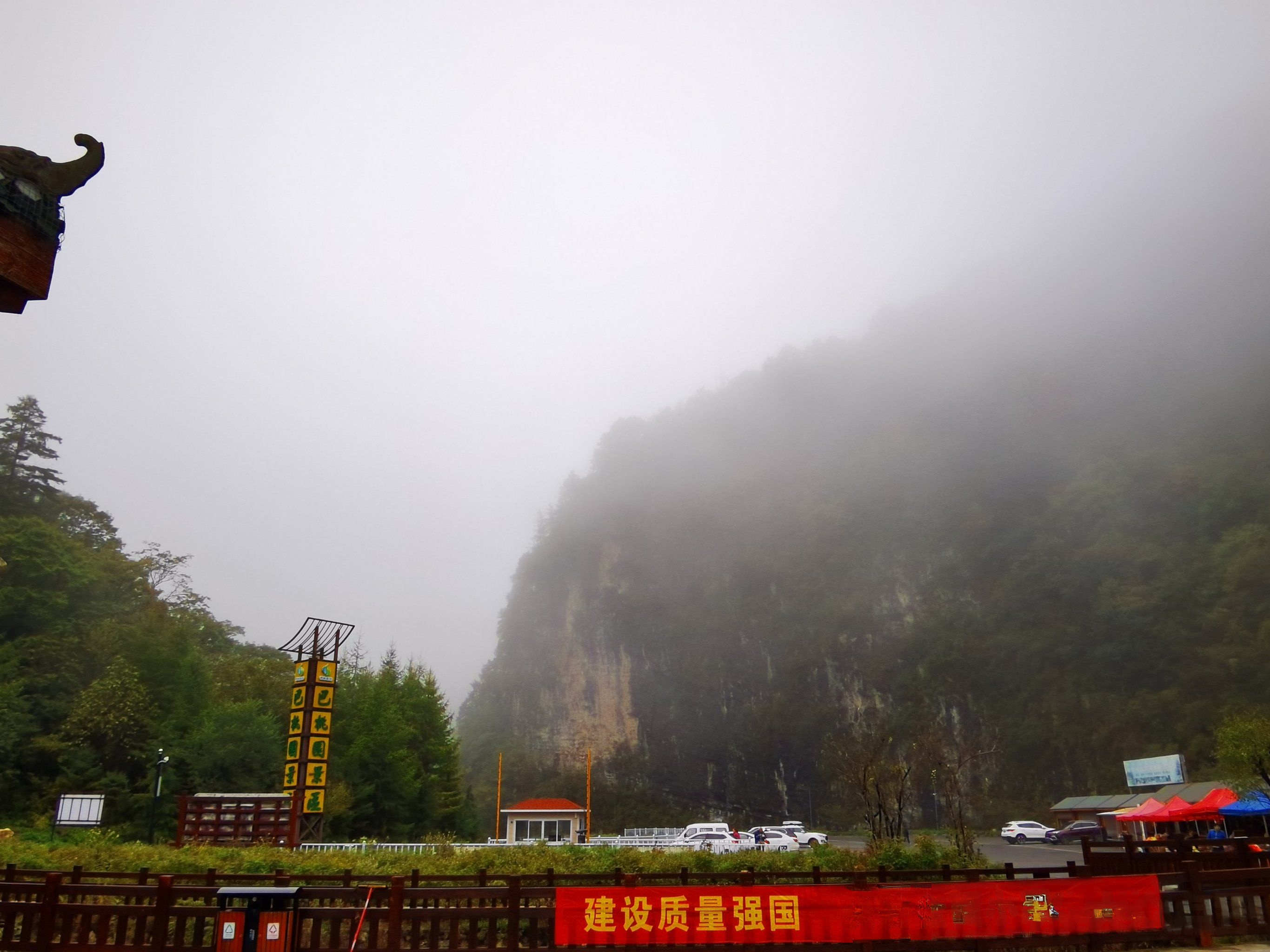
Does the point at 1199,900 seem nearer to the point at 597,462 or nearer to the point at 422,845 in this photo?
the point at 422,845

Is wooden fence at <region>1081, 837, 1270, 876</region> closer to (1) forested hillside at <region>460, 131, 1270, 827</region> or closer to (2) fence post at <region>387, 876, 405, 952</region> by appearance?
(2) fence post at <region>387, 876, 405, 952</region>

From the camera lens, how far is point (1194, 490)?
78.2 metres

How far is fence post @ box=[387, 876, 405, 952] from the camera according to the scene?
944 centimetres

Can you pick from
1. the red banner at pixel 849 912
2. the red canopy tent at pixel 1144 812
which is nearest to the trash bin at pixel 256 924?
the red banner at pixel 849 912

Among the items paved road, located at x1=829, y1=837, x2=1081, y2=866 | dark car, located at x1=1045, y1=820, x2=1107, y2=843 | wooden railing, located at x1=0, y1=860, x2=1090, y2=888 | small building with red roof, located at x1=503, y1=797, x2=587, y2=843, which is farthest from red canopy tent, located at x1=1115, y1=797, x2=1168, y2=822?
small building with red roof, located at x1=503, y1=797, x2=587, y2=843

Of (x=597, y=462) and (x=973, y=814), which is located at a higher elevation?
(x=597, y=462)

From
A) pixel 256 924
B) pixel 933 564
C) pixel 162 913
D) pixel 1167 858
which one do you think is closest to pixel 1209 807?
pixel 1167 858

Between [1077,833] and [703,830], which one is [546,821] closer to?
[703,830]

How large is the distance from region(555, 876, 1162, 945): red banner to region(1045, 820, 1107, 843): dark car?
33881mm

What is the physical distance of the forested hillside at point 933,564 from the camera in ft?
227

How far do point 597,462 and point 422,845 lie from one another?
330 ft

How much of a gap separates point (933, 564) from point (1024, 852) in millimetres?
52020

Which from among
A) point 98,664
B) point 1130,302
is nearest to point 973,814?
point 98,664

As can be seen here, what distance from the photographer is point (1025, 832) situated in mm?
45312
